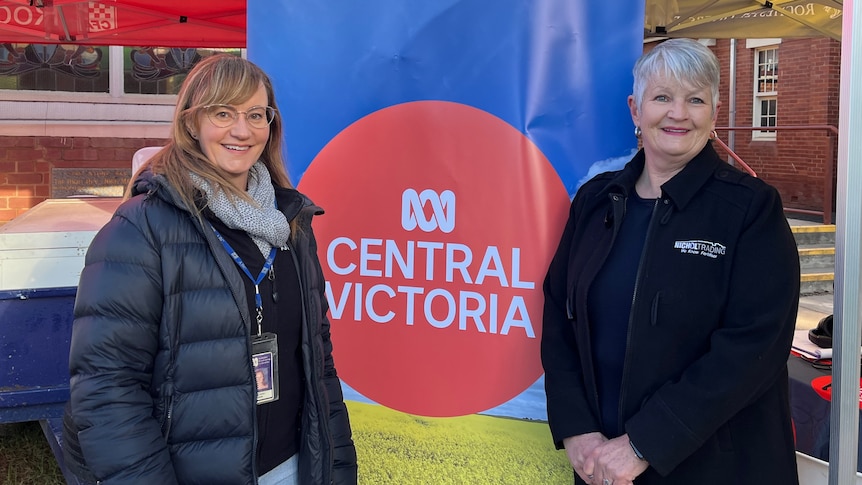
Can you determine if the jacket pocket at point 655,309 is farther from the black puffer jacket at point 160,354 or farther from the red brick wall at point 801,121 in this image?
the red brick wall at point 801,121

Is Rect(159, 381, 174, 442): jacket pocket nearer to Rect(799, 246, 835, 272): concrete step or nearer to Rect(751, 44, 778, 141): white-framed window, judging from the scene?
Rect(799, 246, 835, 272): concrete step

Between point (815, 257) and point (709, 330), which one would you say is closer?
point (709, 330)

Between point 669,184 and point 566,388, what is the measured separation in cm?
55

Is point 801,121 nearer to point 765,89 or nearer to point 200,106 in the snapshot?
point 765,89

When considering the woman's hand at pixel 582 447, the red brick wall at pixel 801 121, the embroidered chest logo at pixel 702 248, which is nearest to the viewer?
the embroidered chest logo at pixel 702 248

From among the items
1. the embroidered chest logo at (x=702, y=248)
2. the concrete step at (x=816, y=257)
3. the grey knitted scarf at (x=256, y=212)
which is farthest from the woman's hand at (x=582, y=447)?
the concrete step at (x=816, y=257)

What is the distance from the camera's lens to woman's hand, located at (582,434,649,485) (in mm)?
1603

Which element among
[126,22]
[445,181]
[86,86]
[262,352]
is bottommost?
[262,352]

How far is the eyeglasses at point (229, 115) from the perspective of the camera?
1540mm

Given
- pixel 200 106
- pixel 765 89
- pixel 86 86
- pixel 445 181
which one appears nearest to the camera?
pixel 200 106

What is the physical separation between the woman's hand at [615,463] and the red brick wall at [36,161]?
7.41 metres

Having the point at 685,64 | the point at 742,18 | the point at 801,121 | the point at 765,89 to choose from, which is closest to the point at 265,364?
the point at 685,64

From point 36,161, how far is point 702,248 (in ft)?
25.5

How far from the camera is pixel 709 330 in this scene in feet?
5.18
